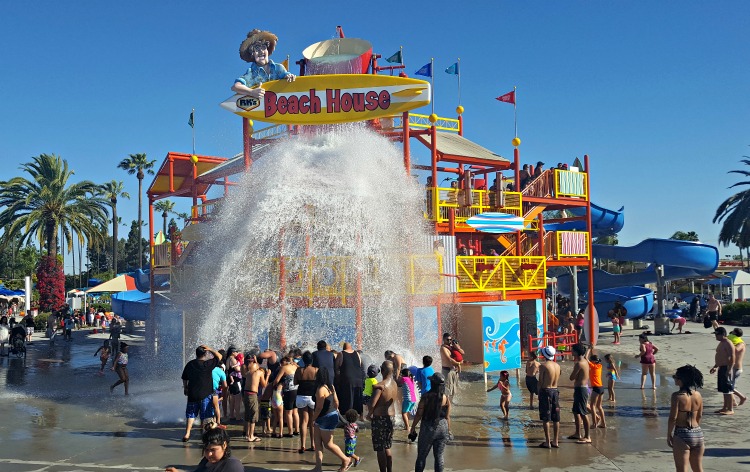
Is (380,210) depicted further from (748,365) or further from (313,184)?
(748,365)

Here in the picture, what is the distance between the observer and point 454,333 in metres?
18.7

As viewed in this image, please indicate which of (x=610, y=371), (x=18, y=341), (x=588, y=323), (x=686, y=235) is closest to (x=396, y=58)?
(x=588, y=323)

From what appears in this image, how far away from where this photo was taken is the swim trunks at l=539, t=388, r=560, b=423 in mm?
10148

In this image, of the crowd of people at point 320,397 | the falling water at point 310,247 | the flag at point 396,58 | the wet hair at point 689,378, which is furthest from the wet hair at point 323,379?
the flag at point 396,58

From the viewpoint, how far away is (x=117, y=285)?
118 ft

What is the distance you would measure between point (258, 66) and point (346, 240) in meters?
5.90

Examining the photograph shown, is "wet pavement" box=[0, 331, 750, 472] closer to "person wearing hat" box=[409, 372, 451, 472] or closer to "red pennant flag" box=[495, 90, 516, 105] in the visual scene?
"person wearing hat" box=[409, 372, 451, 472]

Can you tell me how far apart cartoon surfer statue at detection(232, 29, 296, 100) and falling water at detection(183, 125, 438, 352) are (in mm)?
2172

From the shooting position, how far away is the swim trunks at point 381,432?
27.9ft

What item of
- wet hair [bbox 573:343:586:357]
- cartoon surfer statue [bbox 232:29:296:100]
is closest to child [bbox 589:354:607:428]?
wet hair [bbox 573:343:586:357]

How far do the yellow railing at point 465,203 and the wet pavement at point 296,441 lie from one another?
6.16m

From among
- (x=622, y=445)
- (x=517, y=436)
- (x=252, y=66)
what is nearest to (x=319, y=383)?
(x=517, y=436)

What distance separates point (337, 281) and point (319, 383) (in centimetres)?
733

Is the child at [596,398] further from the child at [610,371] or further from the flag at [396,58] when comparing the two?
the flag at [396,58]
